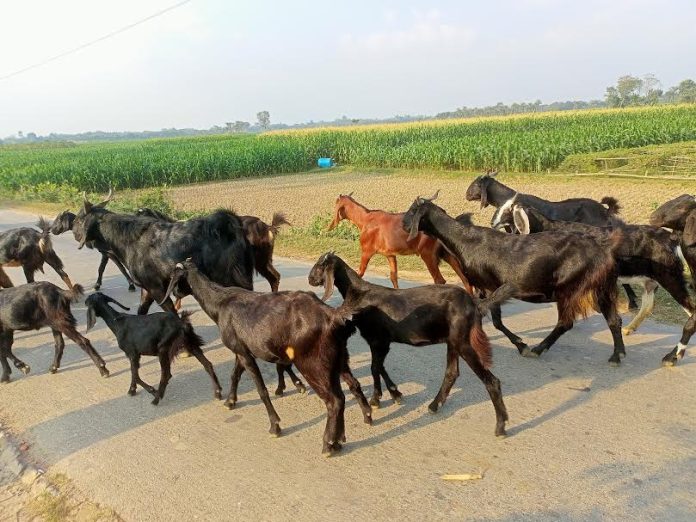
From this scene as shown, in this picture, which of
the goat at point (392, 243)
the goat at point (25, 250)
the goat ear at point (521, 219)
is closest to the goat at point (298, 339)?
the goat ear at point (521, 219)

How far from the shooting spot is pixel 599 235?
6.07m

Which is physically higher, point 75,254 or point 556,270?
point 556,270

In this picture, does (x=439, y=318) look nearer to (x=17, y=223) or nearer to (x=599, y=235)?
(x=599, y=235)

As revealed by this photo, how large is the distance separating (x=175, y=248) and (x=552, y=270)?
14.1 ft

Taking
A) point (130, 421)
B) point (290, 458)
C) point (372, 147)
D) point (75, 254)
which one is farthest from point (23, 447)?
point (372, 147)

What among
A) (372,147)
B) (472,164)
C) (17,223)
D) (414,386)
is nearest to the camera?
(414,386)

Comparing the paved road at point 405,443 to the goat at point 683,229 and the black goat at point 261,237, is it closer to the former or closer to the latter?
the goat at point 683,229

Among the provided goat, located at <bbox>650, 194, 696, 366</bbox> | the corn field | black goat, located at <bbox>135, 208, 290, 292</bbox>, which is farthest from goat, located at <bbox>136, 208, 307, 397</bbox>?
Answer: the corn field

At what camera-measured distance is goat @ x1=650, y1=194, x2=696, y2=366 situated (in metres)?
5.48

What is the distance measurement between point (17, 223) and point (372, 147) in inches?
941

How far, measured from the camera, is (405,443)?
4.40 meters

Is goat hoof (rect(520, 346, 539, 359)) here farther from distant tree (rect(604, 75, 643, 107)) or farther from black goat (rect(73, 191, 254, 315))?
distant tree (rect(604, 75, 643, 107))

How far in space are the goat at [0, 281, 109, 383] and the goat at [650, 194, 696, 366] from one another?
6039 millimetres

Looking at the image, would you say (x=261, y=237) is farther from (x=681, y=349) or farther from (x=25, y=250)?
(x=681, y=349)
